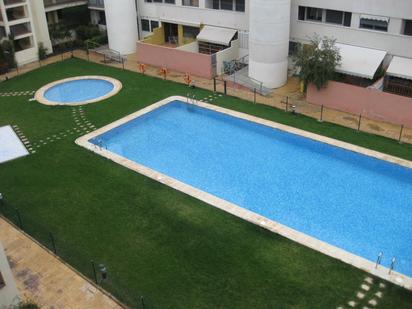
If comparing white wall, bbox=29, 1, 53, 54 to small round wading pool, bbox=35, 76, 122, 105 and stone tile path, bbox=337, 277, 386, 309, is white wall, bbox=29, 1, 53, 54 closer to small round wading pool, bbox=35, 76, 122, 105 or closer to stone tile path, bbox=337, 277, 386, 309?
small round wading pool, bbox=35, 76, 122, 105

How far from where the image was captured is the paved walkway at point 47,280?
52.1 feet

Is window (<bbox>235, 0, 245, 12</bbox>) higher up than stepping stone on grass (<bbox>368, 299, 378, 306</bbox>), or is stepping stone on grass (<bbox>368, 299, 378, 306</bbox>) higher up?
window (<bbox>235, 0, 245, 12</bbox>)

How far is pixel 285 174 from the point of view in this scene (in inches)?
953

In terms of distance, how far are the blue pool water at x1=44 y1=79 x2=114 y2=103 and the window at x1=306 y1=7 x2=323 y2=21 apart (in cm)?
1555

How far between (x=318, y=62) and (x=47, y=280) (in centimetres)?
2021

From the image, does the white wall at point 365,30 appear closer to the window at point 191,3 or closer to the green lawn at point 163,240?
the green lawn at point 163,240

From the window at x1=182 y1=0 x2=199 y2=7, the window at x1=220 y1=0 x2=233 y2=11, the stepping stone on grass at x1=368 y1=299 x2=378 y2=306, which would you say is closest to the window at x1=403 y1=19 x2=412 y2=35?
the window at x1=220 y1=0 x2=233 y2=11

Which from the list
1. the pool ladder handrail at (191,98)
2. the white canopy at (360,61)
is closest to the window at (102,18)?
the pool ladder handrail at (191,98)

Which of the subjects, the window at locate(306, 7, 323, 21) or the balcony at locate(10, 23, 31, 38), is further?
the balcony at locate(10, 23, 31, 38)

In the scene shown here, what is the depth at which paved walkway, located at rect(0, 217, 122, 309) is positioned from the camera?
1589 cm

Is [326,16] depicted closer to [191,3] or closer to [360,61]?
[360,61]

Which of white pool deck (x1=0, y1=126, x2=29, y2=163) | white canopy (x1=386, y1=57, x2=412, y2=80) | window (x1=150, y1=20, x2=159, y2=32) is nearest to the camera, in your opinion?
white pool deck (x1=0, y1=126, x2=29, y2=163)

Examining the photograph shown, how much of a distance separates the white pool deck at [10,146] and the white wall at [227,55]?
15691mm

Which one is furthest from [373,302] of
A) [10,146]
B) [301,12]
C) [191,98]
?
[301,12]
